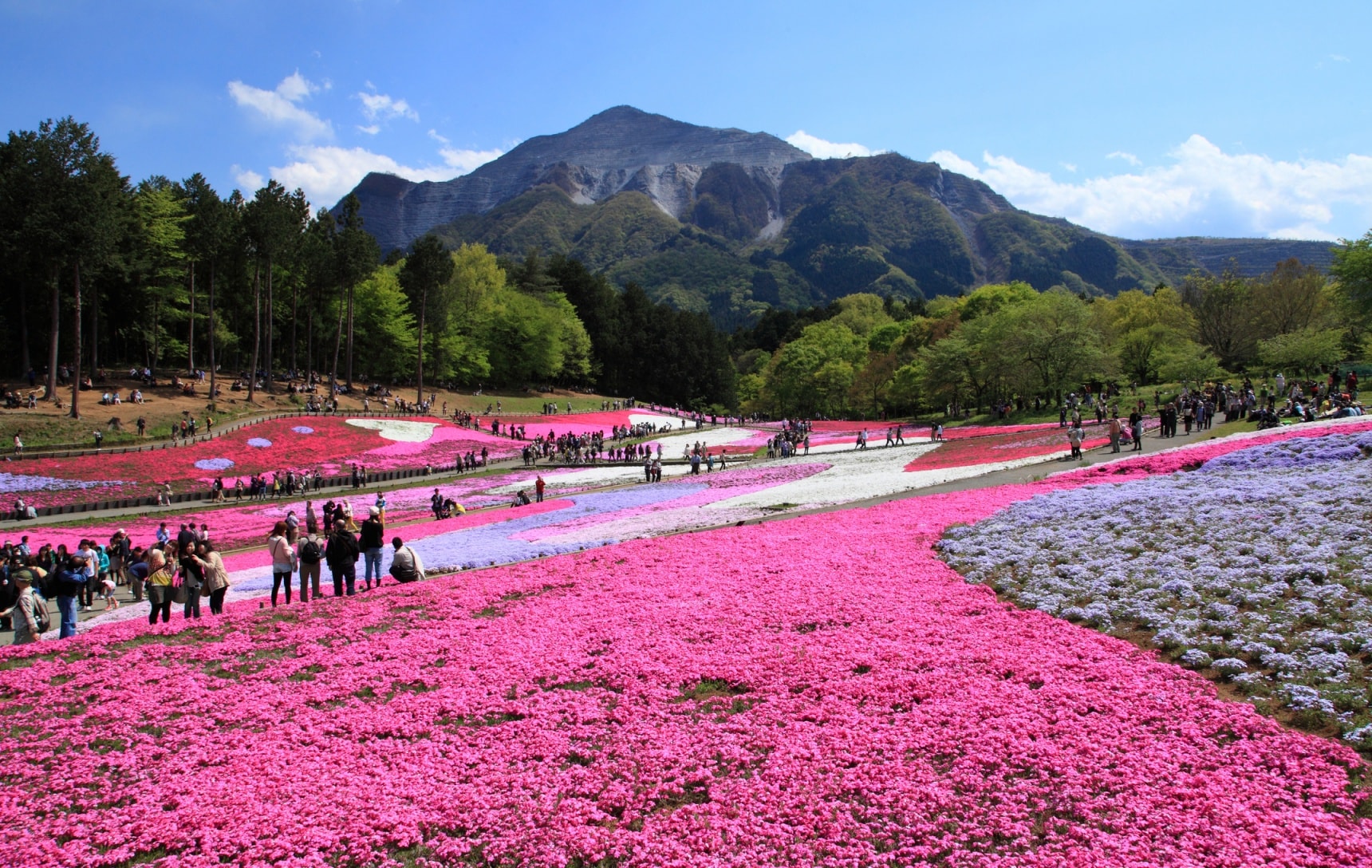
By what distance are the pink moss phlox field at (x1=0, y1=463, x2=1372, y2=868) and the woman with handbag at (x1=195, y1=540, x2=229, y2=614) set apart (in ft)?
4.12

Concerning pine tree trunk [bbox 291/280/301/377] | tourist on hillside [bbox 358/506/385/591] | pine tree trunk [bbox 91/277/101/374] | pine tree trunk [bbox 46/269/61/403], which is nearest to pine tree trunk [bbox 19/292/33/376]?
pine tree trunk [bbox 91/277/101/374]

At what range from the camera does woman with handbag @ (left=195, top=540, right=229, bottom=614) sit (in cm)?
1620

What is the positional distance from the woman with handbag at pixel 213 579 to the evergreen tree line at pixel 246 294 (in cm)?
4059

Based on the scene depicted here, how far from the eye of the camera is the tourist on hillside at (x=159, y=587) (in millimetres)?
15883

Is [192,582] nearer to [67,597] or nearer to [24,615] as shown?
[67,597]

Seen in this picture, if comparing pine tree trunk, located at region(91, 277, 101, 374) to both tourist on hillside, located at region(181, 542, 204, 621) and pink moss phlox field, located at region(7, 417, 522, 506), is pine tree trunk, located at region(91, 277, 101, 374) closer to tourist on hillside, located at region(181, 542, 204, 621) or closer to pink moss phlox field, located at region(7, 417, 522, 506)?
pink moss phlox field, located at region(7, 417, 522, 506)

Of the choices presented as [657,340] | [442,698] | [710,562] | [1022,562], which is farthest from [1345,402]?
[657,340]

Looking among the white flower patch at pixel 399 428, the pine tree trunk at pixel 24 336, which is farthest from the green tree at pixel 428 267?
the pine tree trunk at pixel 24 336

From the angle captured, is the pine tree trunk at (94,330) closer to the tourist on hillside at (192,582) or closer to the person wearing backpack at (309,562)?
the tourist on hillside at (192,582)

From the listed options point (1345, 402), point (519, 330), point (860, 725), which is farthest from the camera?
point (519, 330)

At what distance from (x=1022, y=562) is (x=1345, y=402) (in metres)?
25.7

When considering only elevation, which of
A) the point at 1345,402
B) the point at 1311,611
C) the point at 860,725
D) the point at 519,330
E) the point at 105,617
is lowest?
the point at 105,617

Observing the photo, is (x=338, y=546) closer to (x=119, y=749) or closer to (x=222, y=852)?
(x=119, y=749)

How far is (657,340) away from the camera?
124 m
